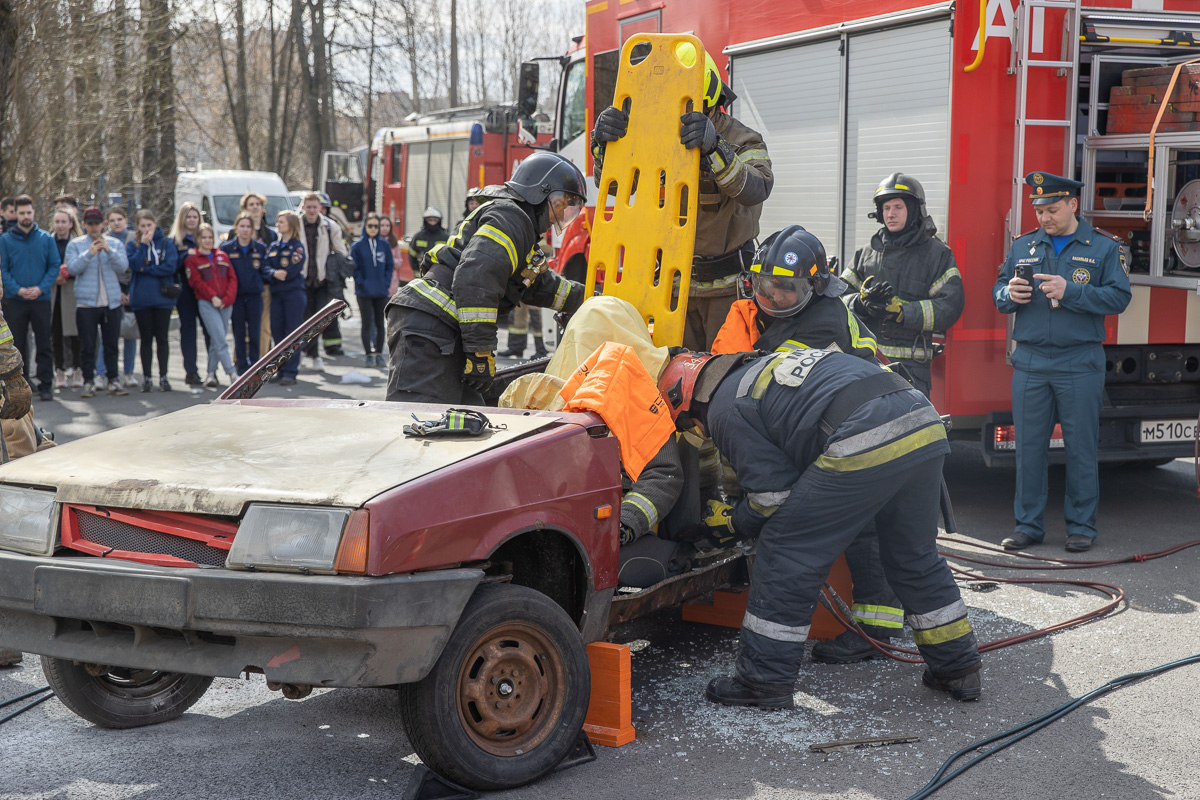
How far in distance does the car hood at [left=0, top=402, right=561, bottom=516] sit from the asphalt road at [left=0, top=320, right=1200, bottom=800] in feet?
3.06

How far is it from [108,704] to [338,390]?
25.9ft

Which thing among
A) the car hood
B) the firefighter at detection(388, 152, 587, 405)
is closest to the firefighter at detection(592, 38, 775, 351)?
the firefighter at detection(388, 152, 587, 405)

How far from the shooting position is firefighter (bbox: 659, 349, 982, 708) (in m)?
3.93

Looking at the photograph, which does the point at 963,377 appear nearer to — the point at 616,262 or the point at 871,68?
the point at 871,68

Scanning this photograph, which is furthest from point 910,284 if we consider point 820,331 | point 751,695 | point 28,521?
point 28,521

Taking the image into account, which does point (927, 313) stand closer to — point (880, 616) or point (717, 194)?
point (717, 194)

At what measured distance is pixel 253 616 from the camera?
302 cm

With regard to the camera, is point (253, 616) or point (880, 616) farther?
point (880, 616)

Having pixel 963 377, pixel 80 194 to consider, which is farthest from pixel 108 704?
pixel 80 194

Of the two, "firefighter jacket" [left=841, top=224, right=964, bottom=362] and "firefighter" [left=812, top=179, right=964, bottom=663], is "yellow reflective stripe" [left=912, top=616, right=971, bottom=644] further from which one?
"firefighter jacket" [left=841, top=224, right=964, bottom=362]

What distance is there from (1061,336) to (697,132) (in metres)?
2.43

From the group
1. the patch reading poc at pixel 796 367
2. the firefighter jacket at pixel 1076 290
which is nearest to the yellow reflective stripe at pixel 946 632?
the patch reading poc at pixel 796 367

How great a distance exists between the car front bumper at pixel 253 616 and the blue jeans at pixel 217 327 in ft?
28.0

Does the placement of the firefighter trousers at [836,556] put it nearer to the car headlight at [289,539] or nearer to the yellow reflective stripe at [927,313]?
the car headlight at [289,539]
